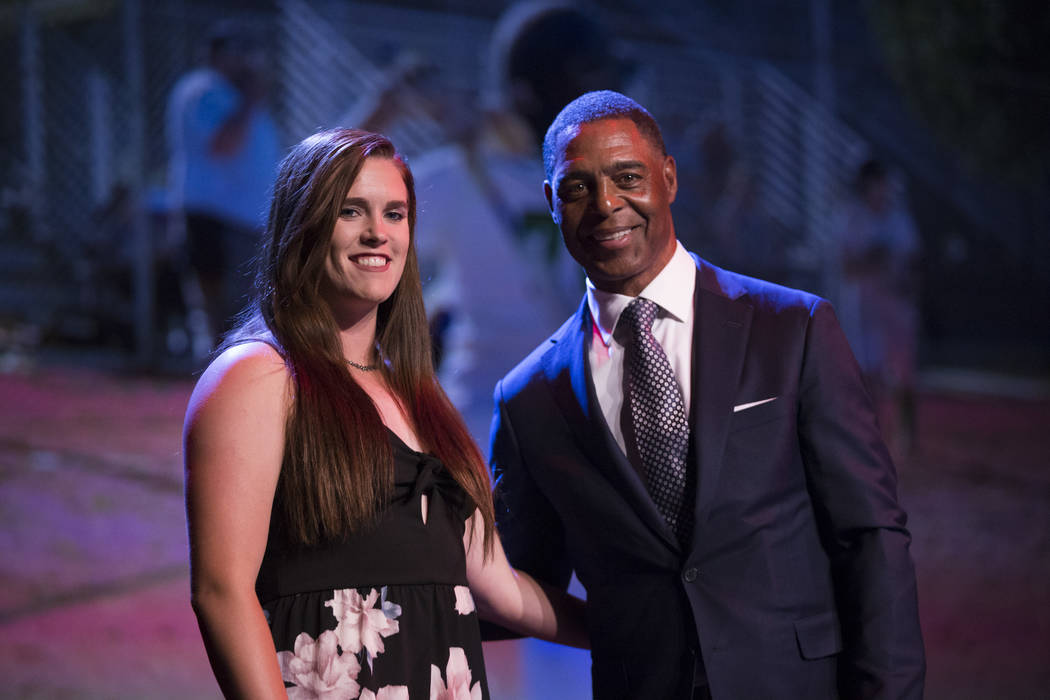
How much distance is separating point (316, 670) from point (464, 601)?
265 mm

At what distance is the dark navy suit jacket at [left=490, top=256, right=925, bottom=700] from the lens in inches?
62.8

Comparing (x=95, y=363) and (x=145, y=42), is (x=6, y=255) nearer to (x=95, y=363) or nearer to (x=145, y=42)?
(x=95, y=363)

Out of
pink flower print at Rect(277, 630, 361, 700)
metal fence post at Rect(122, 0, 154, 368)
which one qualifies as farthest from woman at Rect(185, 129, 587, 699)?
metal fence post at Rect(122, 0, 154, 368)

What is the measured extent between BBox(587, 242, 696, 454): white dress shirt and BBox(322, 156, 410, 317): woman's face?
14.6 inches

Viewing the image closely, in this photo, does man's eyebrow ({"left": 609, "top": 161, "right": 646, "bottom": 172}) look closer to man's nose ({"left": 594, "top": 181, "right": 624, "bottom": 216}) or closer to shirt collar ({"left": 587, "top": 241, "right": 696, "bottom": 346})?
man's nose ({"left": 594, "top": 181, "right": 624, "bottom": 216})

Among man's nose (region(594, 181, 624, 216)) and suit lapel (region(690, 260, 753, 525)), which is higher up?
man's nose (region(594, 181, 624, 216))

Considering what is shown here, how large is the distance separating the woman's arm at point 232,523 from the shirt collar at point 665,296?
1.97 feet

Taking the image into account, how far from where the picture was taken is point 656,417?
1.68 metres

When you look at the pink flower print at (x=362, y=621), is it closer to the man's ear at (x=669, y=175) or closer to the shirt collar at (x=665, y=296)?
the shirt collar at (x=665, y=296)

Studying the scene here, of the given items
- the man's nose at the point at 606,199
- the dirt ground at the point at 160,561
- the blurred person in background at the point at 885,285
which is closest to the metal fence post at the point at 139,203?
the dirt ground at the point at 160,561

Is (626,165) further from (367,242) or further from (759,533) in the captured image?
(759,533)

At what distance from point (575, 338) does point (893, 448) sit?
4762mm

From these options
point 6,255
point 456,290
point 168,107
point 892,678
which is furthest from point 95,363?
point 892,678

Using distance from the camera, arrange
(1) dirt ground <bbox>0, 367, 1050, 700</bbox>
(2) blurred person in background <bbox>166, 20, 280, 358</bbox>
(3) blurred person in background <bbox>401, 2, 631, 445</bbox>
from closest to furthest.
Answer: (1) dirt ground <bbox>0, 367, 1050, 700</bbox>, (3) blurred person in background <bbox>401, 2, 631, 445</bbox>, (2) blurred person in background <bbox>166, 20, 280, 358</bbox>
